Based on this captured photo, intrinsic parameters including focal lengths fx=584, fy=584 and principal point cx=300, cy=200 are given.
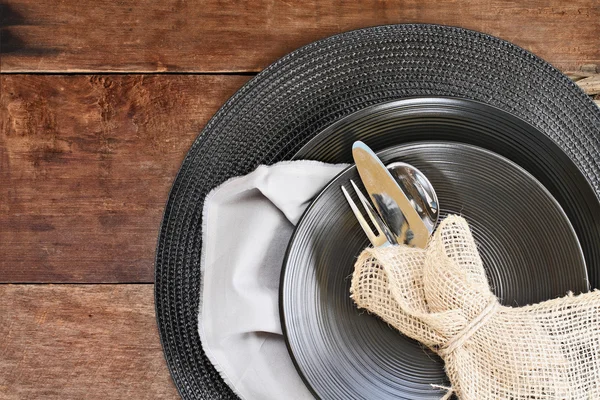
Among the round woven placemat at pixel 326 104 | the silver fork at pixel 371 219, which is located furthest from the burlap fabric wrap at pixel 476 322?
the round woven placemat at pixel 326 104

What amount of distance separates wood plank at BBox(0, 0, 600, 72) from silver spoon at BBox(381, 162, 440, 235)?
22cm

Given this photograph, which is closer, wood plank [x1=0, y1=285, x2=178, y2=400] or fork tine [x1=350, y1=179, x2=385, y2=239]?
fork tine [x1=350, y1=179, x2=385, y2=239]

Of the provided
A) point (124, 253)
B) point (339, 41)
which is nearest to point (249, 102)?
point (339, 41)

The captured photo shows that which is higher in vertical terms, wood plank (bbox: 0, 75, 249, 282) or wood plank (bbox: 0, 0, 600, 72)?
wood plank (bbox: 0, 0, 600, 72)

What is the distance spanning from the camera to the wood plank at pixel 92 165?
67cm

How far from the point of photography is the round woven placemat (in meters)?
0.59

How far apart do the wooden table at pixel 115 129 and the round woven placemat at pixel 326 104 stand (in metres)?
0.08

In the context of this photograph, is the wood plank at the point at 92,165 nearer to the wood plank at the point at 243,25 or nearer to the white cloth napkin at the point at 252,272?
the wood plank at the point at 243,25

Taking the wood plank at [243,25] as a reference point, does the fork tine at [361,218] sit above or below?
below

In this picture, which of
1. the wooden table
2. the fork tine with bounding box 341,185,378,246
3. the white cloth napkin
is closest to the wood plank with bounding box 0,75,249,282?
the wooden table

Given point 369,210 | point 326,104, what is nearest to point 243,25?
point 326,104

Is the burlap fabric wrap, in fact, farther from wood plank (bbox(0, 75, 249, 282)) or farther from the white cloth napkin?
wood plank (bbox(0, 75, 249, 282))

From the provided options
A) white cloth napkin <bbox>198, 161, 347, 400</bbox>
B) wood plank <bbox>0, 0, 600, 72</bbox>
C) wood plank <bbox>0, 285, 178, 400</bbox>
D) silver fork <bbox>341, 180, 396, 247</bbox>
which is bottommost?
wood plank <bbox>0, 285, 178, 400</bbox>

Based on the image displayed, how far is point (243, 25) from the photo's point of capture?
2.19ft
